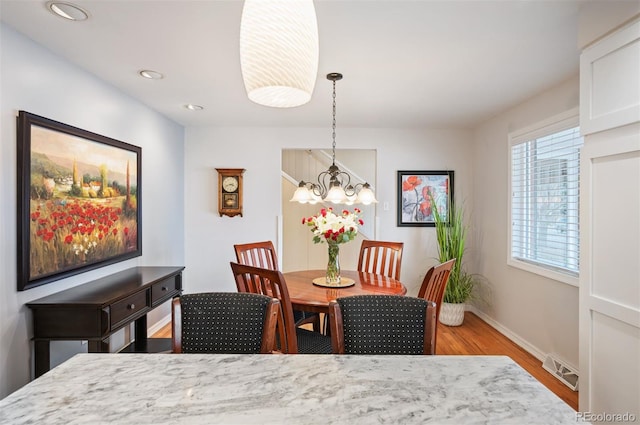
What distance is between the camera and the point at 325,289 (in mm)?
2633

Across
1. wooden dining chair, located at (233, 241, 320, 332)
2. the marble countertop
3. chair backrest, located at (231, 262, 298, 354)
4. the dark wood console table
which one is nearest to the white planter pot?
wooden dining chair, located at (233, 241, 320, 332)

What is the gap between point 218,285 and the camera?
4473 millimetres

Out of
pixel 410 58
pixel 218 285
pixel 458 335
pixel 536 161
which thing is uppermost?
pixel 410 58

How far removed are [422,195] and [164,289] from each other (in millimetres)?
3141

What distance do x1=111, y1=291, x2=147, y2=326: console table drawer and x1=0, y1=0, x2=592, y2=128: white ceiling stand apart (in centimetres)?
161

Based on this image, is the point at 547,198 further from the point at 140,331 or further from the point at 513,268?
the point at 140,331

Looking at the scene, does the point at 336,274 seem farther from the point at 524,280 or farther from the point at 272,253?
the point at 524,280

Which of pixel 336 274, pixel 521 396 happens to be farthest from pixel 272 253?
pixel 521 396

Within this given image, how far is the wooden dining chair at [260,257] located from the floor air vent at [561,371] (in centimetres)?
191

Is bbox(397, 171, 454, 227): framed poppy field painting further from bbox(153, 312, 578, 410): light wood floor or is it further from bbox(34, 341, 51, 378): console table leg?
bbox(34, 341, 51, 378): console table leg

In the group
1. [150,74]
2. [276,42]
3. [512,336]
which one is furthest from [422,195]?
[276,42]

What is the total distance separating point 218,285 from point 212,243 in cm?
54

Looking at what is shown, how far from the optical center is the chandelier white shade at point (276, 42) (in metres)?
0.86

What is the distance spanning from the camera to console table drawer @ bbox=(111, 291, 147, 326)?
7.07 feet
